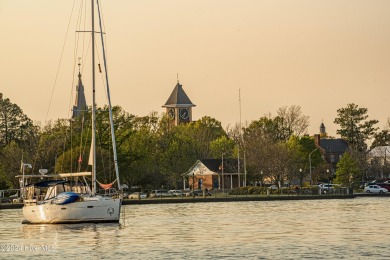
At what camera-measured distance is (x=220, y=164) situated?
185875 millimetres

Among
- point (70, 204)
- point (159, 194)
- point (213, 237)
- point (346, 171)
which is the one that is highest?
point (346, 171)

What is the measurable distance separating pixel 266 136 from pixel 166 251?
5114 inches

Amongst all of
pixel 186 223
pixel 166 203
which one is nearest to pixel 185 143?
pixel 166 203

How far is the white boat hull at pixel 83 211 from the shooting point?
79750 mm

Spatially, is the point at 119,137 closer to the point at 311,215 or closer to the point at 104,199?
the point at 311,215

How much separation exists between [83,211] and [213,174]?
105 meters

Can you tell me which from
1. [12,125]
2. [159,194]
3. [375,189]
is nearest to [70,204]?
[159,194]

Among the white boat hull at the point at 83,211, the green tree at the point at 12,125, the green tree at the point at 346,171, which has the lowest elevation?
the white boat hull at the point at 83,211

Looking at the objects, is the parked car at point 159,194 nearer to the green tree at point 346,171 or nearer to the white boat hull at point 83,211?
the green tree at point 346,171

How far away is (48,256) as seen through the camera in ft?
184

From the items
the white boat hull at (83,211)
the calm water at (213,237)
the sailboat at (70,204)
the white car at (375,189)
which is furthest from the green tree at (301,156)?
the white boat hull at (83,211)

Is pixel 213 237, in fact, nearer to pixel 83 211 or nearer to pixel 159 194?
pixel 83 211

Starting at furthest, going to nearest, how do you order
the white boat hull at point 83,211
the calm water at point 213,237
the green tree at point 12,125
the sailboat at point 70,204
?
the green tree at point 12,125 → the sailboat at point 70,204 → the white boat hull at point 83,211 → the calm water at point 213,237

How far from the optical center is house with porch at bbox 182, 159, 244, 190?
181750mm
